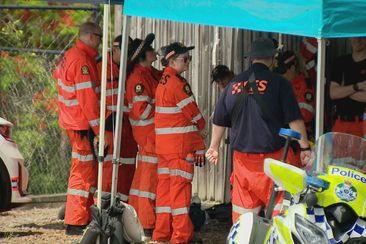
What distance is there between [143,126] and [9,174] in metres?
1.61

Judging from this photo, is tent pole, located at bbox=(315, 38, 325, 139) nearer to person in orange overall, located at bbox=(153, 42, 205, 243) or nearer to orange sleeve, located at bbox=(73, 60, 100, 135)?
person in orange overall, located at bbox=(153, 42, 205, 243)

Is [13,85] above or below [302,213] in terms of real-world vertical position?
above

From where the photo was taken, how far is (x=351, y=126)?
35.4ft

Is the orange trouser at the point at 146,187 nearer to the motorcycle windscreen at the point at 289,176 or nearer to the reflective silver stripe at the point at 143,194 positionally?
the reflective silver stripe at the point at 143,194

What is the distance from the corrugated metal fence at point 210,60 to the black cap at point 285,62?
5.06 ft

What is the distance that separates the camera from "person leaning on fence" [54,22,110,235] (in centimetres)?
1095

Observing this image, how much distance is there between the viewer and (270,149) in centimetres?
878

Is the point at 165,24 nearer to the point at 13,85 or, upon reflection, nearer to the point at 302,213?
the point at 13,85

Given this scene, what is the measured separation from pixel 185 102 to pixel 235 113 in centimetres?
153

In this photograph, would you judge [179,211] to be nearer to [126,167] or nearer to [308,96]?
[126,167]

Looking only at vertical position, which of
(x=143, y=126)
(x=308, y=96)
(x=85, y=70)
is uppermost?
(x=85, y=70)

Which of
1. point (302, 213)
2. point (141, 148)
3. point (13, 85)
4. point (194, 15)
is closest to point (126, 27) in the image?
point (194, 15)

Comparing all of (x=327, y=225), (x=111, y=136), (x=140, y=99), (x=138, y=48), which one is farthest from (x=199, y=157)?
(x=327, y=225)

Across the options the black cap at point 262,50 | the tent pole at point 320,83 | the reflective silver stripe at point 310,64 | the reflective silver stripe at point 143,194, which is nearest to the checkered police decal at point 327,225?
the tent pole at point 320,83
